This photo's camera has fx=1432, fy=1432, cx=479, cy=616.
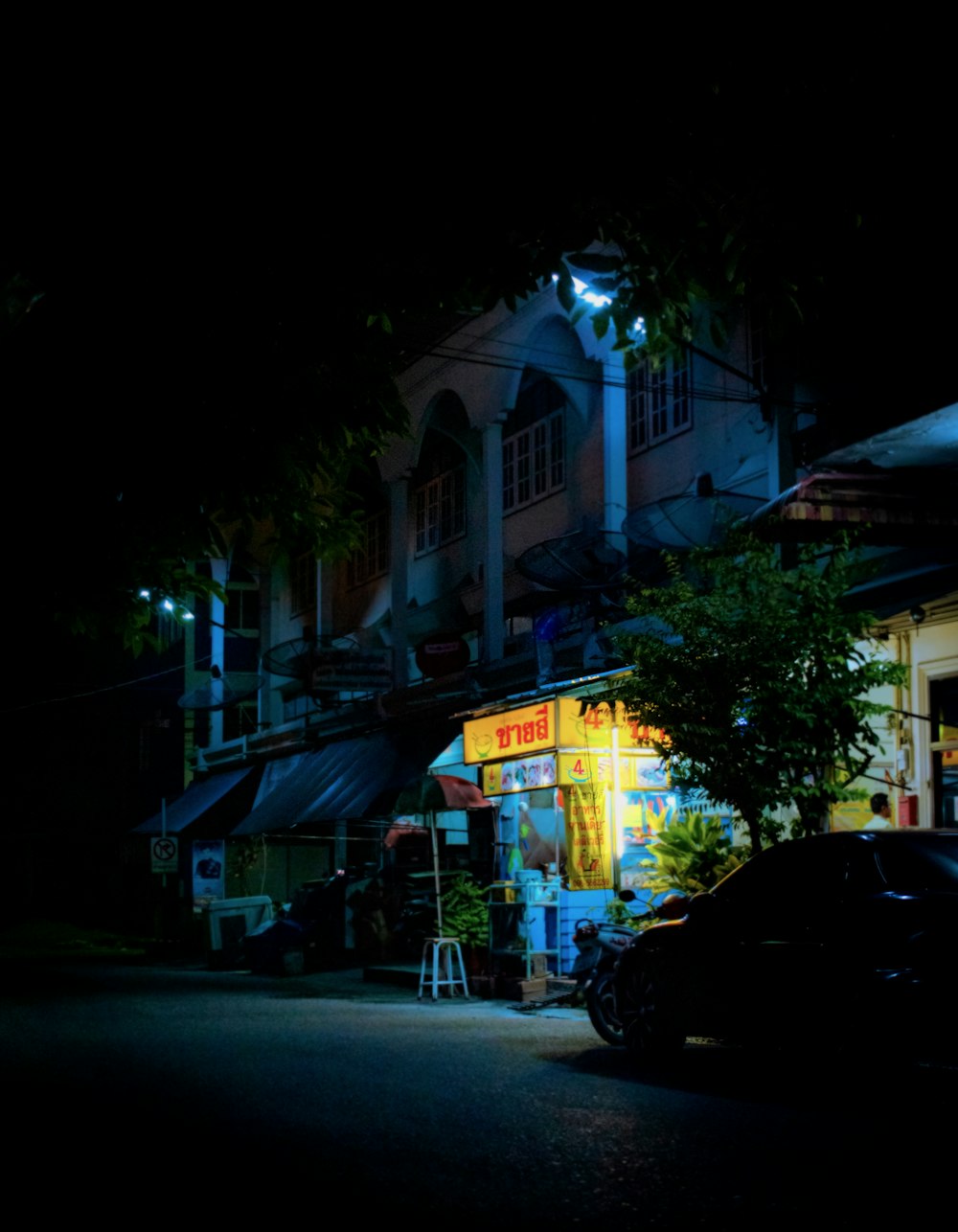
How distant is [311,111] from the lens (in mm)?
7488

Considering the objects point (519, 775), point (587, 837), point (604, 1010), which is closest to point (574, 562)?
point (519, 775)

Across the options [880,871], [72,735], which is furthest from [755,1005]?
[72,735]

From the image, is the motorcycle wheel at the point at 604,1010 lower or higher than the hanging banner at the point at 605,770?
lower

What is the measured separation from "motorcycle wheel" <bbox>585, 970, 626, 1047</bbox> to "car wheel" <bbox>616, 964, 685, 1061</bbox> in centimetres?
56

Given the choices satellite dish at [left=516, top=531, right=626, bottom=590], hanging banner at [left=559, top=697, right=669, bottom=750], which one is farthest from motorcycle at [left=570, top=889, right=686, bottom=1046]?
satellite dish at [left=516, top=531, right=626, bottom=590]

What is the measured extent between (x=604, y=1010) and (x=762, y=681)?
3.38 m

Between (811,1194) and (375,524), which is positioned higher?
(375,524)

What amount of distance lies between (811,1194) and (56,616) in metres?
8.56

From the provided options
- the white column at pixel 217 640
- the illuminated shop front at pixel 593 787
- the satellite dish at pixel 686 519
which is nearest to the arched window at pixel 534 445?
the satellite dish at pixel 686 519

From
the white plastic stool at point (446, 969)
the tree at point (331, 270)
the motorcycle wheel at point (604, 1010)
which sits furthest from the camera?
the white plastic stool at point (446, 969)

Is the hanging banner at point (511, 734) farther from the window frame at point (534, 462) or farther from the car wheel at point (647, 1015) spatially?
the car wheel at point (647, 1015)

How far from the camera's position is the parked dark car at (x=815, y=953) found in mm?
8664

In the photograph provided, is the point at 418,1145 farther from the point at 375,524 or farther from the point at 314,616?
the point at 314,616

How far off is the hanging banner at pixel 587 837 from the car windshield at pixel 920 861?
9283mm
